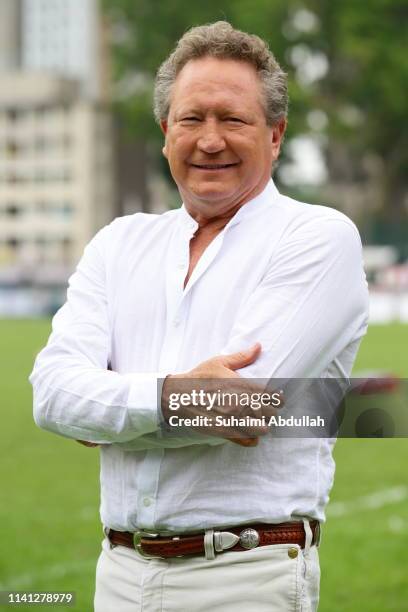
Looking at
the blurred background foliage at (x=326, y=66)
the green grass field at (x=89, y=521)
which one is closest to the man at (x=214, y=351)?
the green grass field at (x=89, y=521)

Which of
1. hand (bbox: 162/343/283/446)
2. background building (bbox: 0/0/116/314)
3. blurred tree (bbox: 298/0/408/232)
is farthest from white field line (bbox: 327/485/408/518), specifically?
background building (bbox: 0/0/116/314)

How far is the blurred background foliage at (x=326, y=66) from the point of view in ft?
145

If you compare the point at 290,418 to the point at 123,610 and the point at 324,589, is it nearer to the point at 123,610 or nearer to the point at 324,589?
the point at 123,610

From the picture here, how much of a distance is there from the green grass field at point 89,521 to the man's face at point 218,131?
394cm

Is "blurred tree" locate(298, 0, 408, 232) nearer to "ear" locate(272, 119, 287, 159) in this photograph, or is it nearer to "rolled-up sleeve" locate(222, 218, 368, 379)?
"ear" locate(272, 119, 287, 159)

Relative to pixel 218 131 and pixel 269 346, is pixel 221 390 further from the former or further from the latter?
pixel 218 131

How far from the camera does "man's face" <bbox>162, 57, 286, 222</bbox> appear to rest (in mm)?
2898

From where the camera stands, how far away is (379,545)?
816 centimetres

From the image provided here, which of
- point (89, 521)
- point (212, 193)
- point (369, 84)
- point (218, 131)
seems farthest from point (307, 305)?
point (369, 84)

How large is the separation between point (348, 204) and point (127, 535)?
53785 millimetres

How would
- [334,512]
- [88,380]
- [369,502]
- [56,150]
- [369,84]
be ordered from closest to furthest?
[88,380] → [334,512] → [369,502] → [369,84] → [56,150]

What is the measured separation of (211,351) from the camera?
287 cm

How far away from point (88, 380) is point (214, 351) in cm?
29

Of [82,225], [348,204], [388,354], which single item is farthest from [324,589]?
[348,204]
